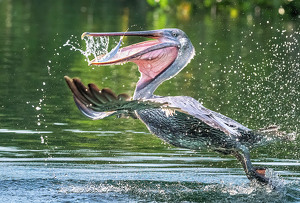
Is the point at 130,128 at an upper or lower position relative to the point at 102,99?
lower

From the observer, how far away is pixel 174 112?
8.71 meters

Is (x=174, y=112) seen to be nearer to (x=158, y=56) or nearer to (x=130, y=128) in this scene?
(x=158, y=56)

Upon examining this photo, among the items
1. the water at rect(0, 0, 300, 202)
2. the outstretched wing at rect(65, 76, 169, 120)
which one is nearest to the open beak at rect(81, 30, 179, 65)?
the outstretched wing at rect(65, 76, 169, 120)

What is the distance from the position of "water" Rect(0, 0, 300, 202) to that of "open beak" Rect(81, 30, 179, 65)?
1550 millimetres

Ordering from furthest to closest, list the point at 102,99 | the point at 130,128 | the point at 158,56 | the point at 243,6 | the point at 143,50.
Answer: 1. the point at 243,6
2. the point at 130,128
3. the point at 158,56
4. the point at 143,50
5. the point at 102,99

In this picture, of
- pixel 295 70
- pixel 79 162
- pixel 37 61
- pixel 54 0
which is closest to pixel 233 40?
pixel 295 70

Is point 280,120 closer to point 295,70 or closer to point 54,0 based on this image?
point 295,70

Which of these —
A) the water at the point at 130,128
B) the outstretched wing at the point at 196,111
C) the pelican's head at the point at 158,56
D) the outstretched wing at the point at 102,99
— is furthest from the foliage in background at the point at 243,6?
the outstretched wing at the point at 102,99

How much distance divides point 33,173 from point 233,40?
18786 millimetres

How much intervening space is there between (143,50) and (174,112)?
3.18 ft

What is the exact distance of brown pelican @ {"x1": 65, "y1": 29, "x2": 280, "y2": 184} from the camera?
29.3 ft

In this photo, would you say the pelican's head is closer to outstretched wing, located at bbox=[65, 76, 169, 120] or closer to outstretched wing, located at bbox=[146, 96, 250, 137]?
outstretched wing, located at bbox=[146, 96, 250, 137]

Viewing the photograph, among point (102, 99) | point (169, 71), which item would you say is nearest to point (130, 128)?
point (169, 71)

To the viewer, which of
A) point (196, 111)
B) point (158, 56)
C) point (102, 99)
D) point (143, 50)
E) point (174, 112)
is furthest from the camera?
point (158, 56)
